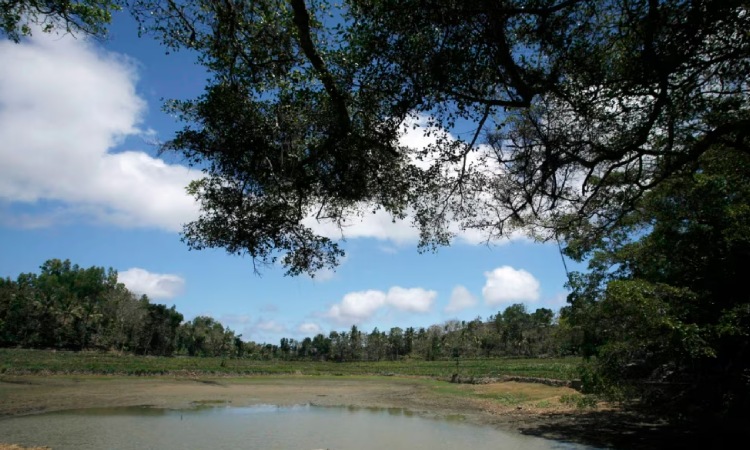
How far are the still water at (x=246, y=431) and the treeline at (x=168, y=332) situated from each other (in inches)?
1632

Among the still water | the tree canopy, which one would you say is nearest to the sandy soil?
the still water

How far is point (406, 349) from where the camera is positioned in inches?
3585

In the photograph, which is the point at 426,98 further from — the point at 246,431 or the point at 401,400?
the point at 401,400

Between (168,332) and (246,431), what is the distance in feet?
207

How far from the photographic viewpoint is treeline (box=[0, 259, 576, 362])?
210 feet

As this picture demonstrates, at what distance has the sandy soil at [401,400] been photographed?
616 inches

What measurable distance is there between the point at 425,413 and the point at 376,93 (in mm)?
20368

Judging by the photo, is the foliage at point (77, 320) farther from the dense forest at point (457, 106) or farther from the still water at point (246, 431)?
the dense forest at point (457, 106)

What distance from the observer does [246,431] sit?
16.7 m

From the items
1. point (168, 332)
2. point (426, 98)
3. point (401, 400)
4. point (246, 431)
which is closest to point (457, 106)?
point (426, 98)

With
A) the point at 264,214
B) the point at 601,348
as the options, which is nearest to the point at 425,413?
the point at 601,348

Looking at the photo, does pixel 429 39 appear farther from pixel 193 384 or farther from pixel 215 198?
pixel 193 384

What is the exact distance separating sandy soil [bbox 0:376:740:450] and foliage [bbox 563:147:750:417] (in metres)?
1.84

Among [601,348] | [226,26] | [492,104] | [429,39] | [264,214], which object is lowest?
[601,348]
